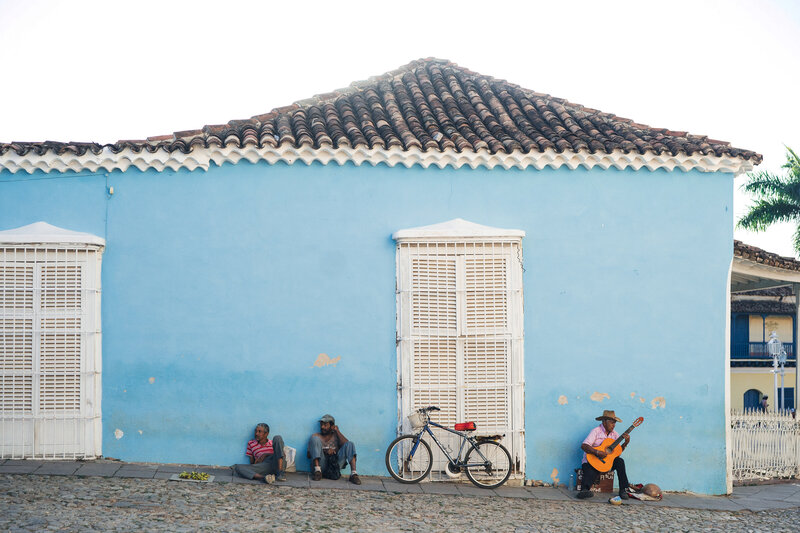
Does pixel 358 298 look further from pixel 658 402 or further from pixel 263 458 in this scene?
pixel 658 402

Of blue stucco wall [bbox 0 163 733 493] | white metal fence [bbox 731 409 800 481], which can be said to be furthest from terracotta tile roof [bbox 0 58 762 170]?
white metal fence [bbox 731 409 800 481]

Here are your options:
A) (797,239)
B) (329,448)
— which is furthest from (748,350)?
(329,448)

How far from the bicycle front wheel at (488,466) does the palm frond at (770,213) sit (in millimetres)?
17560

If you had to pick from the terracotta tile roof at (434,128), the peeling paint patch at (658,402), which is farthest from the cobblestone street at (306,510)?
the terracotta tile roof at (434,128)

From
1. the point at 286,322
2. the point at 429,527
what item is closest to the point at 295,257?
the point at 286,322

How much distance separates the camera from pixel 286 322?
850cm

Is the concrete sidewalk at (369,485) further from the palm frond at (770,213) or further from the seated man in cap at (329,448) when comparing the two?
the palm frond at (770,213)

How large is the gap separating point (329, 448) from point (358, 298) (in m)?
1.74

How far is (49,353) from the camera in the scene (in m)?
8.26

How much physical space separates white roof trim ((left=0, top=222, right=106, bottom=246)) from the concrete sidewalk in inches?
96.5

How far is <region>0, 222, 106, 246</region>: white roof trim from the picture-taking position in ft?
27.0

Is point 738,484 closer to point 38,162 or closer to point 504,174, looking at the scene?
point 504,174

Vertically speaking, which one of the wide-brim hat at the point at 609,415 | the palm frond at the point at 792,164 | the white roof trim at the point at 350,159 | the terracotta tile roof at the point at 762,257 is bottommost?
the wide-brim hat at the point at 609,415

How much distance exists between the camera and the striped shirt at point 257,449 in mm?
8219
